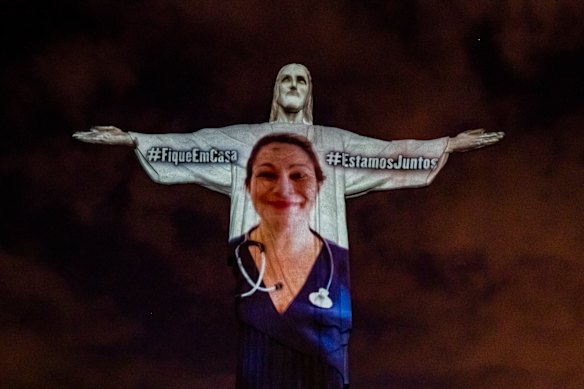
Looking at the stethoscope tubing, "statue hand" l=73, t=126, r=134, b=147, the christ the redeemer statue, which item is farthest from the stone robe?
the stethoscope tubing

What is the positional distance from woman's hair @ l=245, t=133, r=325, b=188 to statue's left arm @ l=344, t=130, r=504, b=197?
328mm

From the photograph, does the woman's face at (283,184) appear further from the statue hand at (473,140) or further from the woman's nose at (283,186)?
the statue hand at (473,140)

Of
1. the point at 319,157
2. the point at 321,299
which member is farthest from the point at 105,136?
the point at 321,299

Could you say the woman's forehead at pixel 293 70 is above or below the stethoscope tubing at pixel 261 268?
above

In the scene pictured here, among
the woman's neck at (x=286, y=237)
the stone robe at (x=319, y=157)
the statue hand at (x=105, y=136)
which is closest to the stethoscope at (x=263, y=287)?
the woman's neck at (x=286, y=237)

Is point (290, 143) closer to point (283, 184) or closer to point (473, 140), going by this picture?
point (283, 184)

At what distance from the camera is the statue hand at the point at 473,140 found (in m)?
14.5

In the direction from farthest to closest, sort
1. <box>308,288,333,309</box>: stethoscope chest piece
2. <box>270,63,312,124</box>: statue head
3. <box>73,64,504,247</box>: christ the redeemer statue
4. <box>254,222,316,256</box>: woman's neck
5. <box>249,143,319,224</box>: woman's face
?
1. <box>270,63,312,124</box>: statue head
2. <box>73,64,504,247</box>: christ the redeemer statue
3. <box>249,143,319,224</box>: woman's face
4. <box>254,222,316,256</box>: woman's neck
5. <box>308,288,333,309</box>: stethoscope chest piece

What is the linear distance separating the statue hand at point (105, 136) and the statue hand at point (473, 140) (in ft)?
11.3

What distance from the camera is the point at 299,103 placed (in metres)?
14.6

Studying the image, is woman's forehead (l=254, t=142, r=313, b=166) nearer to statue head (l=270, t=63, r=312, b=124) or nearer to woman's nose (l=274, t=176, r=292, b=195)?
woman's nose (l=274, t=176, r=292, b=195)

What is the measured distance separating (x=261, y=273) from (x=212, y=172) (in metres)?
1.29

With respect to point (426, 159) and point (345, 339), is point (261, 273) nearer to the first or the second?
point (345, 339)

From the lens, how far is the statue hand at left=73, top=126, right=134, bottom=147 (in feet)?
47.6
